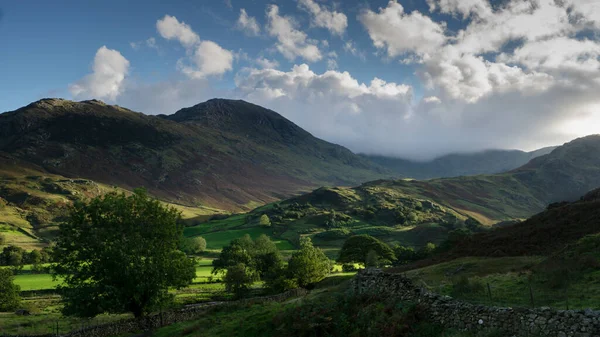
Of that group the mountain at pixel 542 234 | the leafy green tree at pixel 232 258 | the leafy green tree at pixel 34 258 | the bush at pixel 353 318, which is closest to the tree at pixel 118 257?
the bush at pixel 353 318

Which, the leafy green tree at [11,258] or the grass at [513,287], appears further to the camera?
the leafy green tree at [11,258]

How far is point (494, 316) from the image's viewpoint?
55.0ft

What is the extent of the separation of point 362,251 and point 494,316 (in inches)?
3498

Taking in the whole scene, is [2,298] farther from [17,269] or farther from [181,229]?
[17,269]

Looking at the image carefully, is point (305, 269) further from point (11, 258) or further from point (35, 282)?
point (11, 258)

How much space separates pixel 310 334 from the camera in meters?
21.4

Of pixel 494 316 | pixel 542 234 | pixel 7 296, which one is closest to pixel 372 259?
pixel 542 234

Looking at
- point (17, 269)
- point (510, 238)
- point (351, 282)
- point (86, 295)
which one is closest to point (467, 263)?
point (510, 238)

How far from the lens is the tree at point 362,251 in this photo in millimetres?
103438

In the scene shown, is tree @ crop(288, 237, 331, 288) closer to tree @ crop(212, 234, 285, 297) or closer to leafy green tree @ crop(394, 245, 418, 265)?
tree @ crop(212, 234, 285, 297)

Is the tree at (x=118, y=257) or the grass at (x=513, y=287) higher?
the tree at (x=118, y=257)

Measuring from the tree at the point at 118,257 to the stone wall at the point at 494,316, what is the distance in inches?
899

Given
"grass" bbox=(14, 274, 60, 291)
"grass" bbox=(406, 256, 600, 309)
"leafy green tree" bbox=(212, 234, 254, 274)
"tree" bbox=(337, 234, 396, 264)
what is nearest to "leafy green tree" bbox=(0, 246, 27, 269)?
"grass" bbox=(14, 274, 60, 291)

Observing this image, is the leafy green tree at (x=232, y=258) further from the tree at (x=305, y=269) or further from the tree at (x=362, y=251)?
the tree at (x=305, y=269)
